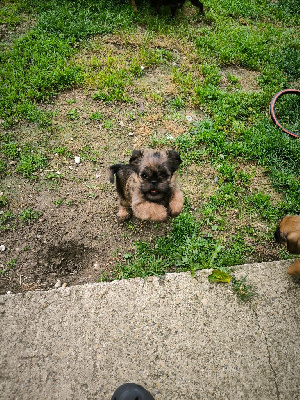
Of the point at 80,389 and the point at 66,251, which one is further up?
the point at 80,389

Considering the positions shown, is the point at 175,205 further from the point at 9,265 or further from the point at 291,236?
the point at 9,265

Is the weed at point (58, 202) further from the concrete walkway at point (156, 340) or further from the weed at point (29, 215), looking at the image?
the concrete walkway at point (156, 340)

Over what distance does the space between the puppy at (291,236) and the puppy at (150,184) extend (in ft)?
3.99

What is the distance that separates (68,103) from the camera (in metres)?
5.53

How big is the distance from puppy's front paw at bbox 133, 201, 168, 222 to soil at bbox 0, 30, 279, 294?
39 centimetres

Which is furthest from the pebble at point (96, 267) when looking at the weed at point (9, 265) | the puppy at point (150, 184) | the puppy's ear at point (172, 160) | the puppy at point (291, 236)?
the puppy at point (291, 236)

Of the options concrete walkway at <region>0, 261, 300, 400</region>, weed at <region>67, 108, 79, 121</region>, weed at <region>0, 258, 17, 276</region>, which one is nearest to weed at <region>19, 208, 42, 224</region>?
weed at <region>0, 258, 17, 276</region>

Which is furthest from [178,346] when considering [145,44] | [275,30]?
[275,30]

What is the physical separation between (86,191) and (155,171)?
4.82 ft

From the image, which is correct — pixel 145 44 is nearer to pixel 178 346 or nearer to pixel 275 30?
pixel 275 30

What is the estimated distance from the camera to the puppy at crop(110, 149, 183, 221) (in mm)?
3436

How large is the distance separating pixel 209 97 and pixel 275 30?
3.55m

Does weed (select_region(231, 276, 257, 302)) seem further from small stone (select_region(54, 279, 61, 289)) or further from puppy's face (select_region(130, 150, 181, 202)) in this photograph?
small stone (select_region(54, 279, 61, 289))

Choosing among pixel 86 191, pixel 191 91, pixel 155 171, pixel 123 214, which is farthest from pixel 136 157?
pixel 191 91
